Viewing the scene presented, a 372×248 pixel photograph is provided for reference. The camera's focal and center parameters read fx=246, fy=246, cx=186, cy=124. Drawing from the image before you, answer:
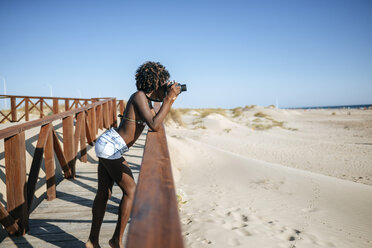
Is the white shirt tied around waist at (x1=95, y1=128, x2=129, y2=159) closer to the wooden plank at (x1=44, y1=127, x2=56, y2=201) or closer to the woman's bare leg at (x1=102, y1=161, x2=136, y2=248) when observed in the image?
the woman's bare leg at (x1=102, y1=161, x2=136, y2=248)

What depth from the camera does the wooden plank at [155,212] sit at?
649mm

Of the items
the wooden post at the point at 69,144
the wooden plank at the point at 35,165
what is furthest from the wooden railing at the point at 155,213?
the wooden post at the point at 69,144

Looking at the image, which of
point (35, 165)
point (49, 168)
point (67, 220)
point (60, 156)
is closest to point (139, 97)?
point (35, 165)

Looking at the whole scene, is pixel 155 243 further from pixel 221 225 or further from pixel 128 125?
pixel 221 225

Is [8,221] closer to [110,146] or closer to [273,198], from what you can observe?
[110,146]

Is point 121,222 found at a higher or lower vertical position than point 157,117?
lower

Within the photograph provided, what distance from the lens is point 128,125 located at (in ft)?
6.40

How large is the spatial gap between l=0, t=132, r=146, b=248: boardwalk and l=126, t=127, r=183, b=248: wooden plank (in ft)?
5.15

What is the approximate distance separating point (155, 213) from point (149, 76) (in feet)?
4.63

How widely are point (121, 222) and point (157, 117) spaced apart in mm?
832

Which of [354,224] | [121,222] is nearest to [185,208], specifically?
[354,224]

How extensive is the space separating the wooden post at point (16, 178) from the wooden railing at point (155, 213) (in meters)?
1.69

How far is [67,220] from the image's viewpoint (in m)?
2.68

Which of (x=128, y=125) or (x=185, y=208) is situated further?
(x=185, y=208)
